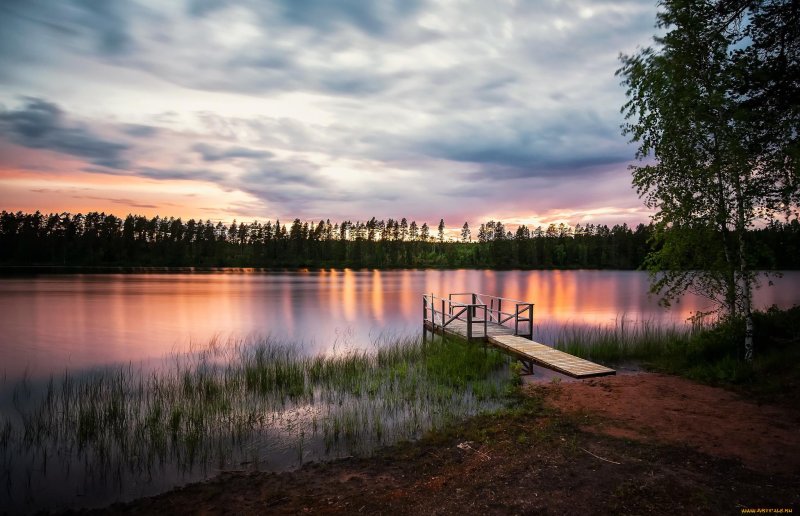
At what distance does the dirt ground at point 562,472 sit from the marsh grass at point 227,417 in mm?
1094

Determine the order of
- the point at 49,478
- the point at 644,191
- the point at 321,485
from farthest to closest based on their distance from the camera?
the point at 644,191, the point at 49,478, the point at 321,485

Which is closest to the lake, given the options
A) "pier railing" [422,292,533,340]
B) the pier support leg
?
the pier support leg

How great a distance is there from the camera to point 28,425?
9.91 meters

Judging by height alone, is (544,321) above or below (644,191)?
below

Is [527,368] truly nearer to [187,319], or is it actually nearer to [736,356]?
[736,356]

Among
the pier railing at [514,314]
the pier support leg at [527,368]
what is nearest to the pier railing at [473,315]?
the pier railing at [514,314]

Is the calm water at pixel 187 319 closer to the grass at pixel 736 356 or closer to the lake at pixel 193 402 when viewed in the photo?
the lake at pixel 193 402

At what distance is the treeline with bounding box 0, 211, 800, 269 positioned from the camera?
125m

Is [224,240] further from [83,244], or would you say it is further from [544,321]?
[544,321]

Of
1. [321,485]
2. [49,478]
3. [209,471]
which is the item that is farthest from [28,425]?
[321,485]

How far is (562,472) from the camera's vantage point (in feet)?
21.5

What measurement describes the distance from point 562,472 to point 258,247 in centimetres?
15722

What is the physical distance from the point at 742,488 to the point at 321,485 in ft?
19.9

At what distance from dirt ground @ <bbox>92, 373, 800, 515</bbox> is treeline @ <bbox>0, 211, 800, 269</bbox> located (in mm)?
122809
